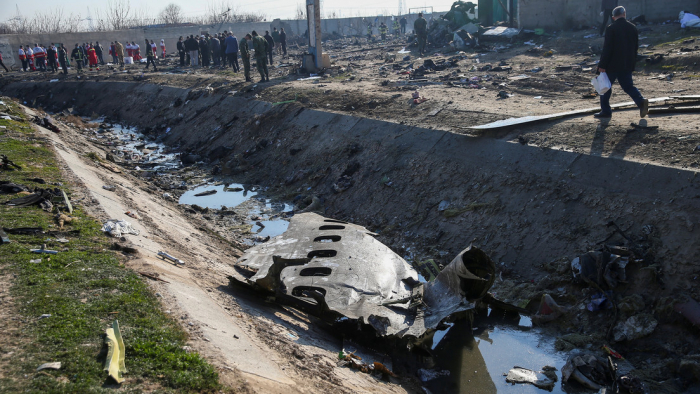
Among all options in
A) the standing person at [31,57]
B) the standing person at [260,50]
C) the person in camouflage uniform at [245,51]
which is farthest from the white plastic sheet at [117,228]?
the standing person at [31,57]

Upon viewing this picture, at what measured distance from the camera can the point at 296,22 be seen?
48.5 metres

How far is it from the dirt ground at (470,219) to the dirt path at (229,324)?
0.05 ft

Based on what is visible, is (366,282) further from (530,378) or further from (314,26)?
(314,26)

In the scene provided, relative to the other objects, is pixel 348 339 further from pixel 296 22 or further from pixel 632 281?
pixel 296 22

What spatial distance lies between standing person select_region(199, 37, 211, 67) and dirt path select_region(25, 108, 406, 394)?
19.4 m

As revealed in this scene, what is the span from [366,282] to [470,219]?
262cm

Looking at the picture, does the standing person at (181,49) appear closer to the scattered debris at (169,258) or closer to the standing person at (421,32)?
the standing person at (421,32)

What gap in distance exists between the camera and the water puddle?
33.3 ft

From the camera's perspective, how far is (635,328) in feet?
15.3

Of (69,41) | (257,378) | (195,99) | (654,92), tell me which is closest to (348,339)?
(257,378)

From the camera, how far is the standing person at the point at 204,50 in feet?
81.3

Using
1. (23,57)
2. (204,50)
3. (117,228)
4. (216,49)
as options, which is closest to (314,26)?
(216,49)

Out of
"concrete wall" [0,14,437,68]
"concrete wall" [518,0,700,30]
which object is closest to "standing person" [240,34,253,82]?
"concrete wall" [518,0,700,30]

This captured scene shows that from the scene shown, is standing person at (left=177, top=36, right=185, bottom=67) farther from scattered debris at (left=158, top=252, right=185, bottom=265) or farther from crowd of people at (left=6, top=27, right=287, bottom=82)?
scattered debris at (left=158, top=252, right=185, bottom=265)
